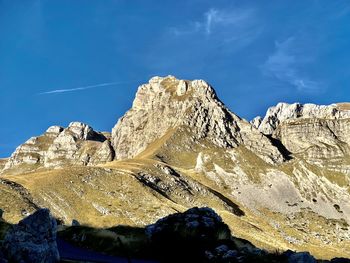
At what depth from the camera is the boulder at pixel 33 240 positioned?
19.2m

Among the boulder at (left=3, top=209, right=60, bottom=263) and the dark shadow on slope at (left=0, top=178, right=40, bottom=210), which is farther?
the dark shadow on slope at (left=0, top=178, right=40, bottom=210)

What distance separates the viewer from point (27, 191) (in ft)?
527

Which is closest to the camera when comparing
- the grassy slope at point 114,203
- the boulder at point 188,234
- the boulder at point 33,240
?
the boulder at point 33,240

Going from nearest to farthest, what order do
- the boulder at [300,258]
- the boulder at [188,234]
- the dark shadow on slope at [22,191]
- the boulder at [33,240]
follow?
the boulder at [33,240], the boulder at [300,258], the boulder at [188,234], the dark shadow on slope at [22,191]

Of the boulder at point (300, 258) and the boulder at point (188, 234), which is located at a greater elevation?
the boulder at point (188, 234)

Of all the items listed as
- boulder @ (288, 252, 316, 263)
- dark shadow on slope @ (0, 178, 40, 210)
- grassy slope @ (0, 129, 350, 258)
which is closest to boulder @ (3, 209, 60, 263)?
boulder @ (288, 252, 316, 263)

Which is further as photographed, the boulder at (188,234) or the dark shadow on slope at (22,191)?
the dark shadow on slope at (22,191)

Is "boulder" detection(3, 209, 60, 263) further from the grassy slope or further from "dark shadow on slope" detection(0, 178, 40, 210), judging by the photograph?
"dark shadow on slope" detection(0, 178, 40, 210)

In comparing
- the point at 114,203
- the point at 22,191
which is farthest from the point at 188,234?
the point at 114,203

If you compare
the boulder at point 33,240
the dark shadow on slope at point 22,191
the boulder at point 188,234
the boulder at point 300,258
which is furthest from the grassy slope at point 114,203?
the boulder at point 33,240

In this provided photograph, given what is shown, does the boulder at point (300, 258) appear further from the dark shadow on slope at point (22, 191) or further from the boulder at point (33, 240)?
the dark shadow on slope at point (22, 191)

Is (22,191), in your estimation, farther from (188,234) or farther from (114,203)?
(188,234)

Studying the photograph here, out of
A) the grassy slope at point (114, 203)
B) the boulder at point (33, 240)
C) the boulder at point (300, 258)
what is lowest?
the boulder at point (300, 258)

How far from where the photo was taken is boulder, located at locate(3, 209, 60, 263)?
1917 centimetres
